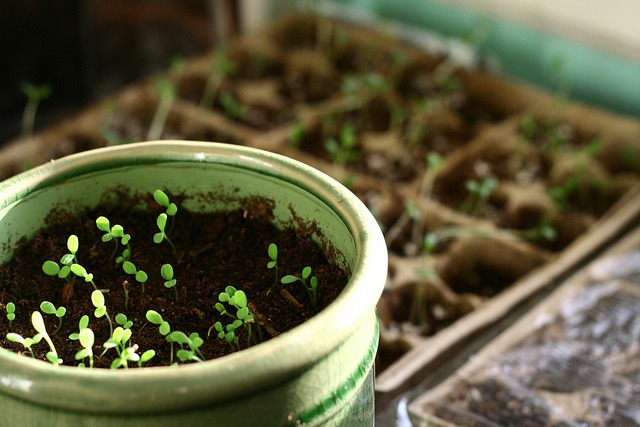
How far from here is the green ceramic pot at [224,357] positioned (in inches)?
23.4

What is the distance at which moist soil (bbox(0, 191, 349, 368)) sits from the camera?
794 millimetres

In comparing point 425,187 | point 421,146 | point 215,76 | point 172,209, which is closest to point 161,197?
point 172,209

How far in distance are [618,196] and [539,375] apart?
2.25 ft

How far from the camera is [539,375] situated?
1.21m

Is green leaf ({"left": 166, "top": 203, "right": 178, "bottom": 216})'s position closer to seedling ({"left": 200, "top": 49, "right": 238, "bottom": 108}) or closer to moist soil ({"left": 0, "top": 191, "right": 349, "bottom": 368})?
moist soil ({"left": 0, "top": 191, "right": 349, "bottom": 368})

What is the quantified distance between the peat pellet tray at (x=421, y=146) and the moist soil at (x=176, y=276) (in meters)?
0.42

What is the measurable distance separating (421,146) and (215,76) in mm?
577

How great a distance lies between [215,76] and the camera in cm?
212

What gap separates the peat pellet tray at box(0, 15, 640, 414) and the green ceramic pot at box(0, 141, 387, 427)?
49 cm

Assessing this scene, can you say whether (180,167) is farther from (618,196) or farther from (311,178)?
(618,196)

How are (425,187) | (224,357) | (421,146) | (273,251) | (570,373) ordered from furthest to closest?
A: (421,146), (425,187), (570,373), (273,251), (224,357)

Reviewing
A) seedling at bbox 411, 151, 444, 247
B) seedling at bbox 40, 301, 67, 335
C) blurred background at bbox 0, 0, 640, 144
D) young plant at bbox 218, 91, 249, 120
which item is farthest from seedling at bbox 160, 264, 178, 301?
blurred background at bbox 0, 0, 640, 144

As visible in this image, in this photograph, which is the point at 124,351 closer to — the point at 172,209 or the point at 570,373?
the point at 172,209

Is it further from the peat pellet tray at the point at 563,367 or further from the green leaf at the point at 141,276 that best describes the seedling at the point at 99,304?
the peat pellet tray at the point at 563,367
